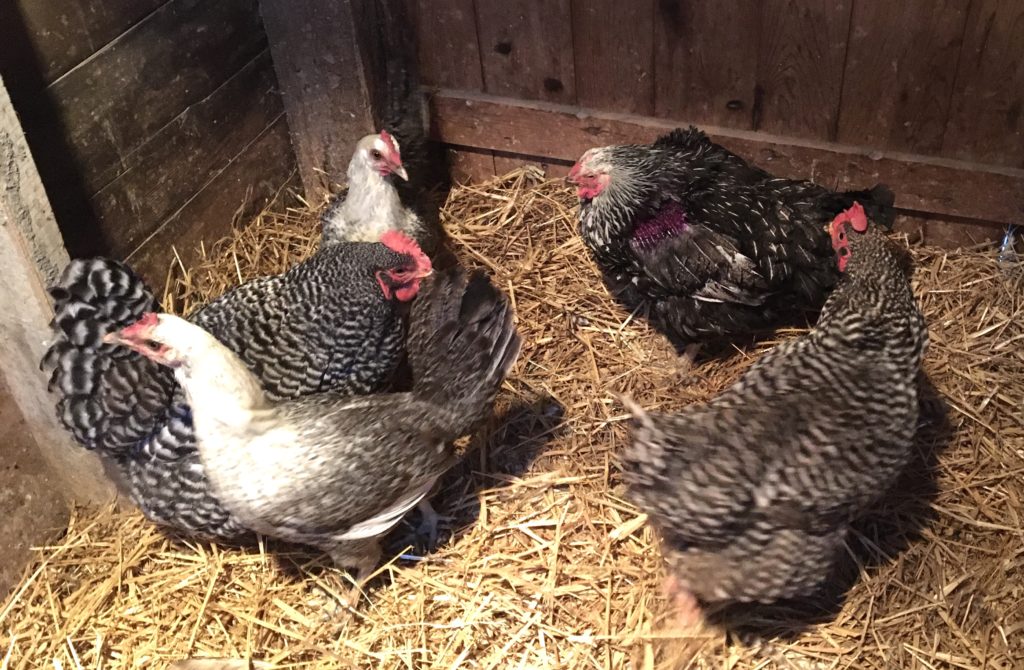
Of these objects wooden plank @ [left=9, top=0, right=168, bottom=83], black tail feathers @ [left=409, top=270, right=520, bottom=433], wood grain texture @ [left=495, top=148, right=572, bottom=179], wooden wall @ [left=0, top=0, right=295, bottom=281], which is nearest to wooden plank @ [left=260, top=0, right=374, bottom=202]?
wooden wall @ [left=0, top=0, right=295, bottom=281]

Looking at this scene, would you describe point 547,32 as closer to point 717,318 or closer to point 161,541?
point 717,318

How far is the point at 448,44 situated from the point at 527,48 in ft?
1.20

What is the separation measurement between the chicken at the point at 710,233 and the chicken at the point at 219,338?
80cm

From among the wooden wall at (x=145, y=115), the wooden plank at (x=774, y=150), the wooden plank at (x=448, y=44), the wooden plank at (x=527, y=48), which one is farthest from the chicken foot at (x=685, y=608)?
the wooden plank at (x=448, y=44)

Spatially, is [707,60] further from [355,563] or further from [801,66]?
[355,563]

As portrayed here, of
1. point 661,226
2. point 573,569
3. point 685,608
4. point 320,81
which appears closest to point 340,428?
point 573,569

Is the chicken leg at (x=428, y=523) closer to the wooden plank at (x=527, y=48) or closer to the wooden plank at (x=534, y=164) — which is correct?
the wooden plank at (x=534, y=164)

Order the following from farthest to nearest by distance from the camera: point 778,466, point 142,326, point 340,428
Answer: point 340,428, point 142,326, point 778,466

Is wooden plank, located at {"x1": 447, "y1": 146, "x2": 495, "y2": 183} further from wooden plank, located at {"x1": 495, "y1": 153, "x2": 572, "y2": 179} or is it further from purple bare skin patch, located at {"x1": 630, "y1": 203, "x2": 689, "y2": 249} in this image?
purple bare skin patch, located at {"x1": 630, "y1": 203, "x2": 689, "y2": 249}

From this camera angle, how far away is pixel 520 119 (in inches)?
163

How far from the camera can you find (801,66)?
3.58m

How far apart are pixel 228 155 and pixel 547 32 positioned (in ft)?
4.67

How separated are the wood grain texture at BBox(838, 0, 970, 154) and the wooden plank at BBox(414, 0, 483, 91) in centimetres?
154

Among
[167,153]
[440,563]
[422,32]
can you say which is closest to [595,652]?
[440,563]
